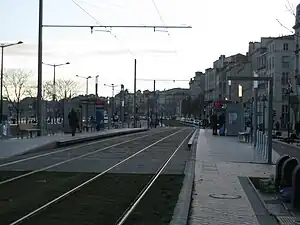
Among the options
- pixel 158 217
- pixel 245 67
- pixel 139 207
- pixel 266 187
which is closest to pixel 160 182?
pixel 266 187

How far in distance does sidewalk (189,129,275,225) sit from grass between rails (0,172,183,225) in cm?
57

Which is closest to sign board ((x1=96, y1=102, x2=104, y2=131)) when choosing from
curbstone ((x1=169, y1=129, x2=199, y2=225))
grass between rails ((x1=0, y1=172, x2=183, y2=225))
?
curbstone ((x1=169, y1=129, x2=199, y2=225))

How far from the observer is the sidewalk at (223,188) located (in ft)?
35.3

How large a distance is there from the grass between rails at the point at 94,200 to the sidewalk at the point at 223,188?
1.87 feet

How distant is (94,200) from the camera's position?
42.8 feet

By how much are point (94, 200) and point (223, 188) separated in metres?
3.50

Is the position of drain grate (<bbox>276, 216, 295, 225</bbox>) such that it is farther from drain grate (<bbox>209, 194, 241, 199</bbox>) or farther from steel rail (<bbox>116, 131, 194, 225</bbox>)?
steel rail (<bbox>116, 131, 194, 225</bbox>)

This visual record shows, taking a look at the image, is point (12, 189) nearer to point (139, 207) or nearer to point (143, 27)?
point (139, 207)

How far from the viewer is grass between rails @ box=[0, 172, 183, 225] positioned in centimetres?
1074

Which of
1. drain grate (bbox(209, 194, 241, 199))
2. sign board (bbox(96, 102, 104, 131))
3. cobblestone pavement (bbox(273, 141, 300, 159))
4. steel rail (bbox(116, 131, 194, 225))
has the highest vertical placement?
sign board (bbox(96, 102, 104, 131))

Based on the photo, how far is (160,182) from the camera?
16.9 metres

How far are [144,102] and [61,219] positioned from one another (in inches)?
6870

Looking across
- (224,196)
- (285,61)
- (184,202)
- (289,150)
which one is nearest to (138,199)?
(184,202)

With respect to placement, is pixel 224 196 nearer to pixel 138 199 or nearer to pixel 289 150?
pixel 138 199
